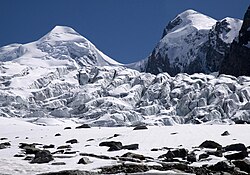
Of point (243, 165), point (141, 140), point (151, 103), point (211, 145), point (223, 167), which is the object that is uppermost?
point (223, 167)

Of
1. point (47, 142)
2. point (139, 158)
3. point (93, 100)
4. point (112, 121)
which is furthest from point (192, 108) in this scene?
point (139, 158)

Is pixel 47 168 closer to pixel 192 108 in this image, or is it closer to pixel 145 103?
pixel 192 108

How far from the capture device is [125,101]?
178 m

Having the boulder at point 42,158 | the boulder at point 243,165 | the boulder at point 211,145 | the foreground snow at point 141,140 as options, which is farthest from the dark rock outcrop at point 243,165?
the boulder at point 211,145

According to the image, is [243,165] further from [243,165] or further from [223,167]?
[223,167]

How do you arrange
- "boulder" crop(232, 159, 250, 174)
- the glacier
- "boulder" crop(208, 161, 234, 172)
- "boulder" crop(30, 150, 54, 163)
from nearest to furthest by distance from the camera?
"boulder" crop(208, 161, 234, 172) < "boulder" crop(232, 159, 250, 174) < "boulder" crop(30, 150, 54, 163) < the glacier

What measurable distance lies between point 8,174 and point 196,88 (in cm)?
15508

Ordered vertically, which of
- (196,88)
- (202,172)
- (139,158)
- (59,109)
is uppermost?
(202,172)

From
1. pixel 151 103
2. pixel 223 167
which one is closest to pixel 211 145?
pixel 223 167

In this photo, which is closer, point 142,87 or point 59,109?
point 59,109

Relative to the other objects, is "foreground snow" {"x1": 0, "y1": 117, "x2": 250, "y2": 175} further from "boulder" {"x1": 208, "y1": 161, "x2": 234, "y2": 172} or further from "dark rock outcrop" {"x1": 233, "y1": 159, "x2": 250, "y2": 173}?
"boulder" {"x1": 208, "y1": 161, "x2": 234, "y2": 172}

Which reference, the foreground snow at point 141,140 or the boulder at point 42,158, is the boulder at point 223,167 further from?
the boulder at point 42,158

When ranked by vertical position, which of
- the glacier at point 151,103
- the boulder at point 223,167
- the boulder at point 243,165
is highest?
the boulder at point 223,167

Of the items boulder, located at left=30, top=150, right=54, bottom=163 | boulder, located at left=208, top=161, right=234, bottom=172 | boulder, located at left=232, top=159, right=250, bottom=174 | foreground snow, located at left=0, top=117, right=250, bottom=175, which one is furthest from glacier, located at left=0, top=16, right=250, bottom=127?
boulder, located at left=208, top=161, right=234, bottom=172
